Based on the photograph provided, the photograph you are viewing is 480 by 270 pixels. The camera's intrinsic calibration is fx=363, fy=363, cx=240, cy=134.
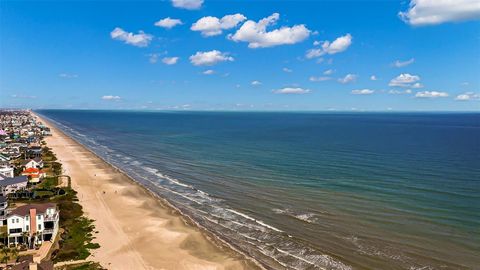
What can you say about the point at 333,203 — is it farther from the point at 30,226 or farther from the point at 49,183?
the point at 49,183

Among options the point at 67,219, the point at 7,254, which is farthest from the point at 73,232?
the point at 7,254

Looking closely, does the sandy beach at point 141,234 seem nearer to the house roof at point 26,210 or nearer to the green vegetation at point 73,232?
the green vegetation at point 73,232

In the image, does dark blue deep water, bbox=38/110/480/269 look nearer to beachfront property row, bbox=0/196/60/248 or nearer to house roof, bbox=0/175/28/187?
beachfront property row, bbox=0/196/60/248

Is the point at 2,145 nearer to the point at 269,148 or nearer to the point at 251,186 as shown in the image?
the point at 269,148

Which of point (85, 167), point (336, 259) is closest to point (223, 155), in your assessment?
point (85, 167)

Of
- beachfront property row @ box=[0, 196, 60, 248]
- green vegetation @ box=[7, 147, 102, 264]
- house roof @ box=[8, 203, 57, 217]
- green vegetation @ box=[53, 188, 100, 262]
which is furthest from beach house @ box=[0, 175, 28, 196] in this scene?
house roof @ box=[8, 203, 57, 217]

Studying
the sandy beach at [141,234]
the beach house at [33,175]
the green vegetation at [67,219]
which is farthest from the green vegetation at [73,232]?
the beach house at [33,175]
